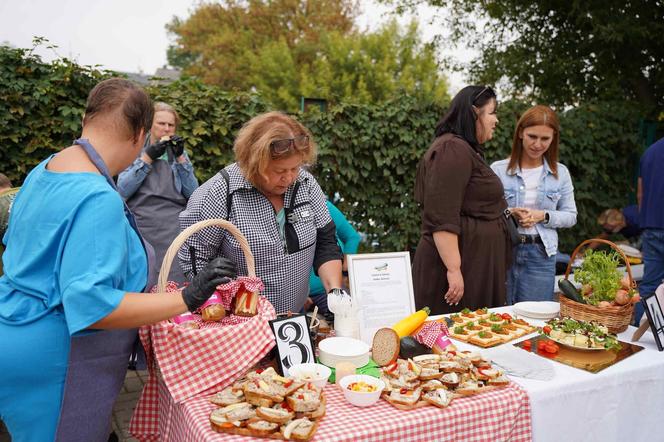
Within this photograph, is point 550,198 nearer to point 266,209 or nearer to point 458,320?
point 458,320

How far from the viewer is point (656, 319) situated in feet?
7.30

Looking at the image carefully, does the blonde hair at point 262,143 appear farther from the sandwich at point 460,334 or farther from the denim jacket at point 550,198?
the denim jacket at point 550,198

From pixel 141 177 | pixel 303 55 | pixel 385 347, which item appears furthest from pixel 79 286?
pixel 303 55

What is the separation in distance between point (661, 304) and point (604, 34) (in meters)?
5.56

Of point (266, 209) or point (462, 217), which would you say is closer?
point (266, 209)

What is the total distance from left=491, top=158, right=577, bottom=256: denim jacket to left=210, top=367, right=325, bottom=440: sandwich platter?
7.07 ft

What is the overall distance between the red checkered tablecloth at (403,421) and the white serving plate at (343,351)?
121 mm

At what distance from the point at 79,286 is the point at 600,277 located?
2.11 m

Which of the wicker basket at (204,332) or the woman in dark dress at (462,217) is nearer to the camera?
the wicker basket at (204,332)

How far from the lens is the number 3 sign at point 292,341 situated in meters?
1.81

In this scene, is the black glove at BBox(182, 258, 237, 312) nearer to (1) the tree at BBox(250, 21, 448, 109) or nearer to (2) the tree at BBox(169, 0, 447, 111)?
(2) the tree at BBox(169, 0, 447, 111)

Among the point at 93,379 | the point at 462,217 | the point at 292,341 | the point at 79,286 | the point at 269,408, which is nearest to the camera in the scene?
the point at 79,286

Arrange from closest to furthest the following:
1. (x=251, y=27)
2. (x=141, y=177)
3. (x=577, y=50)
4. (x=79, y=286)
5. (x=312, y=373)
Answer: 1. (x=79, y=286)
2. (x=312, y=373)
3. (x=141, y=177)
4. (x=577, y=50)
5. (x=251, y=27)

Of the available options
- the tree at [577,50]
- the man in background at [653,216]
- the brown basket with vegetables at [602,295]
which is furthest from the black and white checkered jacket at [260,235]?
the tree at [577,50]
